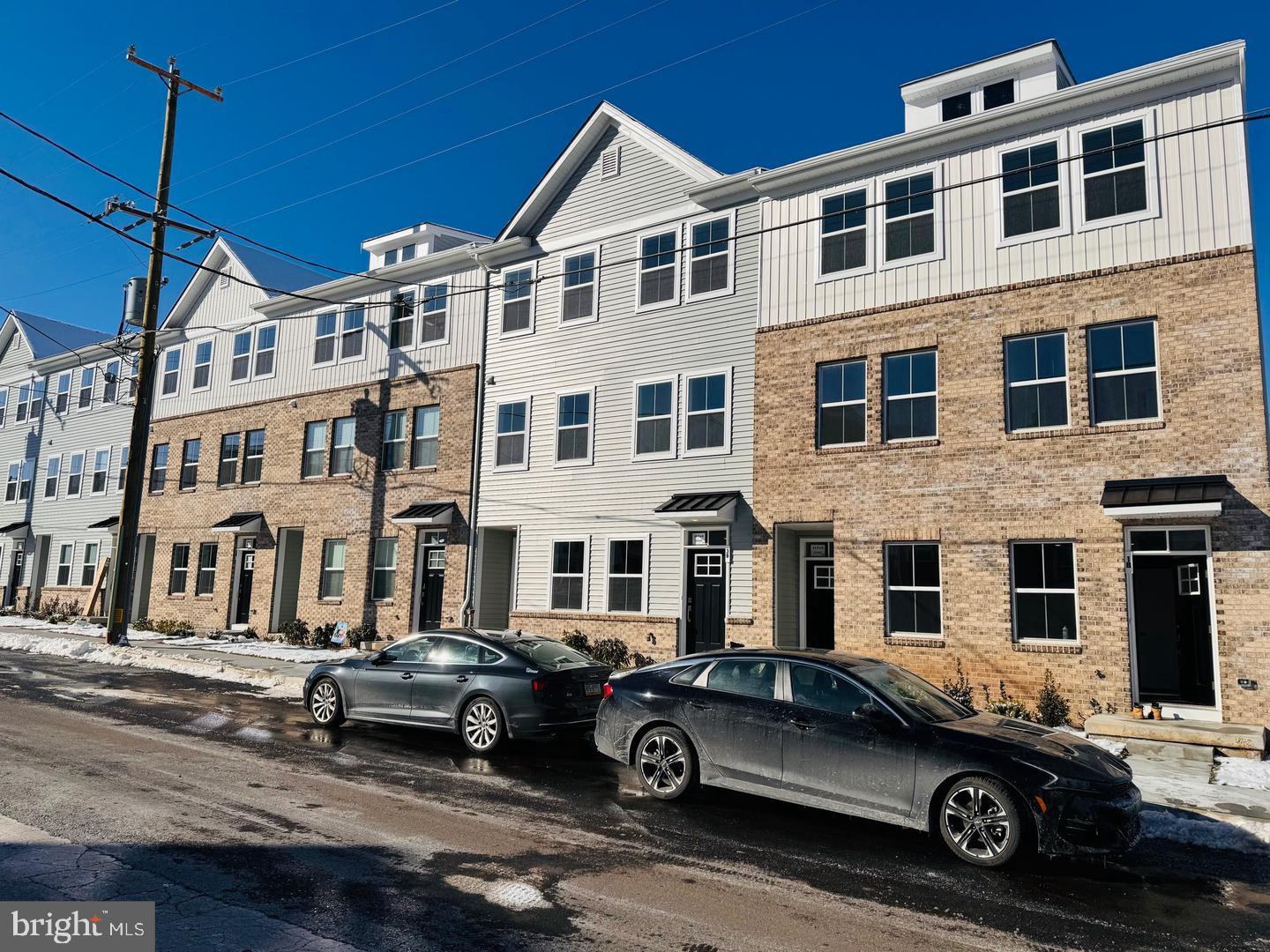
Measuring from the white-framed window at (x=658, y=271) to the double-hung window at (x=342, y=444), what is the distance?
981 centimetres

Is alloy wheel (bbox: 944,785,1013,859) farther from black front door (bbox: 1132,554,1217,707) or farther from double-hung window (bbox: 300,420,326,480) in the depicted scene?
→ double-hung window (bbox: 300,420,326,480)

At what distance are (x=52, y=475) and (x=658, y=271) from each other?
2918 cm

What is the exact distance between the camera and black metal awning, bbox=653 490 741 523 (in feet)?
54.5

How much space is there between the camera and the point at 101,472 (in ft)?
108

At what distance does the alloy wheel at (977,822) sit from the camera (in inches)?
264

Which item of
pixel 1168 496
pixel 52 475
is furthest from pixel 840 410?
pixel 52 475

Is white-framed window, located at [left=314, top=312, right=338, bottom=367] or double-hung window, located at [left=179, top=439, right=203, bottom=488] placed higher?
white-framed window, located at [left=314, top=312, right=338, bottom=367]

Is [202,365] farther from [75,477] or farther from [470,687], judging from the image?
[470,687]

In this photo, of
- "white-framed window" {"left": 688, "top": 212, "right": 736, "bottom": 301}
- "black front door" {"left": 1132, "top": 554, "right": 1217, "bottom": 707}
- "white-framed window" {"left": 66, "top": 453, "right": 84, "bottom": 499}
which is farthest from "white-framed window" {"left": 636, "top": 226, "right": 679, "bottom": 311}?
"white-framed window" {"left": 66, "top": 453, "right": 84, "bottom": 499}

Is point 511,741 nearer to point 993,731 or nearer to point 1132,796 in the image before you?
point 993,731

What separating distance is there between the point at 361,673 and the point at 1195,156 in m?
14.4

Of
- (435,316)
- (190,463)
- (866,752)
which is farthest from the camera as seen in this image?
(190,463)

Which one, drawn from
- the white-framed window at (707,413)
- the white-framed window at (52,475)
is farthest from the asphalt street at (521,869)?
the white-framed window at (52,475)

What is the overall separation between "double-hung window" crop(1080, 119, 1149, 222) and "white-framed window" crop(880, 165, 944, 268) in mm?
2373
